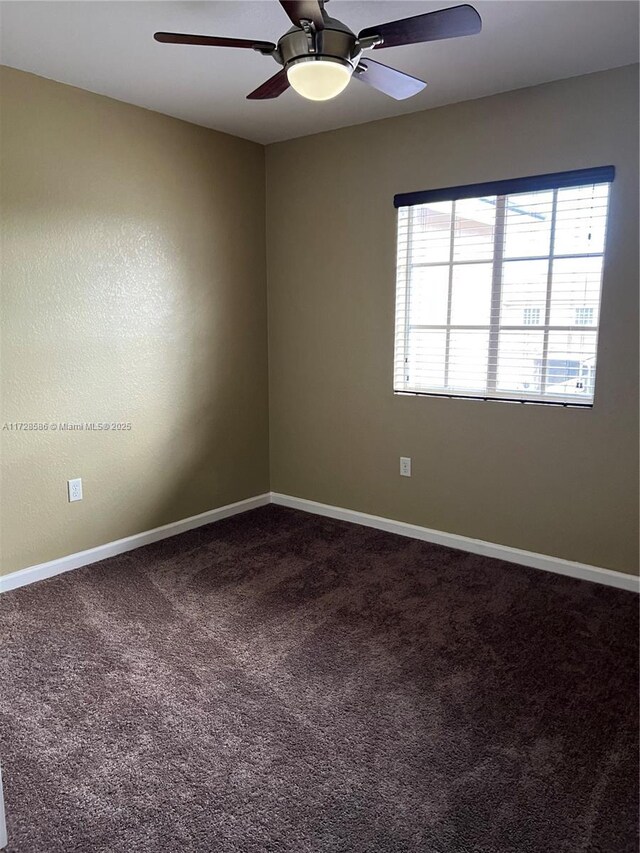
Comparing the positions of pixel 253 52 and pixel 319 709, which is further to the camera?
pixel 253 52

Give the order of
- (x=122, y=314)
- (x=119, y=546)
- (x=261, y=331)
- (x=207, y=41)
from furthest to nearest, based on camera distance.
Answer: (x=261, y=331), (x=119, y=546), (x=122, y=314), (x=207, y=41)

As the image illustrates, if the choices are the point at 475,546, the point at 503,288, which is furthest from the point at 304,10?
the point at 475,546

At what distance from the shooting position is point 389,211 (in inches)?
138

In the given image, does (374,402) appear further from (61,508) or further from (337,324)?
(61,508)

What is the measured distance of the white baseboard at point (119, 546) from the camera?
301 cm

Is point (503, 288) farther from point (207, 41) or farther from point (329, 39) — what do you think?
point (207, 41)

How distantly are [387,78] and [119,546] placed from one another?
265cm

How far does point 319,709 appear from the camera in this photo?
2.09 metres

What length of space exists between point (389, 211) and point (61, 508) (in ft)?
7.92

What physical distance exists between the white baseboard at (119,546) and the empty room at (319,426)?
0.02 m

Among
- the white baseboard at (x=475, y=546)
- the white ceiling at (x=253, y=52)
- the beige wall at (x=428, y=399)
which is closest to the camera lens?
the white ceiling at (x=253, y=52)

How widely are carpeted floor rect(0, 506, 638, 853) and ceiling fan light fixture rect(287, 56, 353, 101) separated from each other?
201 cm

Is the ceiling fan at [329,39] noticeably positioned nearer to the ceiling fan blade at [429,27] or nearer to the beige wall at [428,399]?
the ceiling fan blade at [429,27]

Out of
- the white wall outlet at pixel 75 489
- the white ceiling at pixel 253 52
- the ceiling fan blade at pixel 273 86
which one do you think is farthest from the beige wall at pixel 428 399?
the white wall outlet at pixel 75 489
